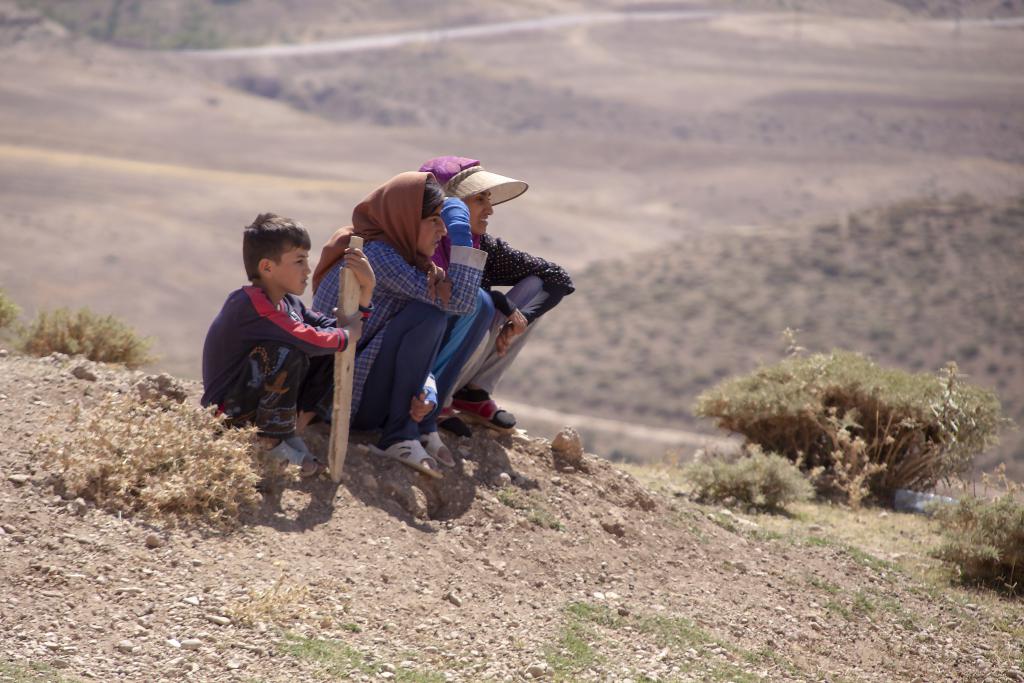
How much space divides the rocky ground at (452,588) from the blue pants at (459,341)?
16.9 inches

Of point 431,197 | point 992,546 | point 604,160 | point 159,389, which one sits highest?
point 431,197

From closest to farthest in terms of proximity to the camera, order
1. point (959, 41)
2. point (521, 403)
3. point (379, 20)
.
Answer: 1. point (521, 403)
2. point (959, 41)
3. point (379, 20)

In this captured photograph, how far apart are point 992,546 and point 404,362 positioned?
136 inches

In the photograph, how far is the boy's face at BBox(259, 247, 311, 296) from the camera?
4.76 m

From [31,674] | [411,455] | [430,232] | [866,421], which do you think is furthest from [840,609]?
[31,674]

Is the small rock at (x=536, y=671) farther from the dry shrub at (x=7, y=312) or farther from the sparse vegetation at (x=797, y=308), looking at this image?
the sparse vegetation at (x=797, y=308)

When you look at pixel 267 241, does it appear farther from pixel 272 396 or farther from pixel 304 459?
pixel 304 459

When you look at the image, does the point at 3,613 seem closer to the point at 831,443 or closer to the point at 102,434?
the point at 102,434

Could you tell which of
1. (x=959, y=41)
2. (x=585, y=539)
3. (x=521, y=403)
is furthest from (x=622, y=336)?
(x=959, y=41)

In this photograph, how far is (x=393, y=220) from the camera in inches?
205

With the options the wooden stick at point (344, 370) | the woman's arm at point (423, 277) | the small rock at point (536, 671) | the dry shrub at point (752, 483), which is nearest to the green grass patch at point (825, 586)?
the dry shrub at point (752, 483)

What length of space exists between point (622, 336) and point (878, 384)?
4417cm

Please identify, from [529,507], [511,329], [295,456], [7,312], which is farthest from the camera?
[7,312]

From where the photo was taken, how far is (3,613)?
3.73m
